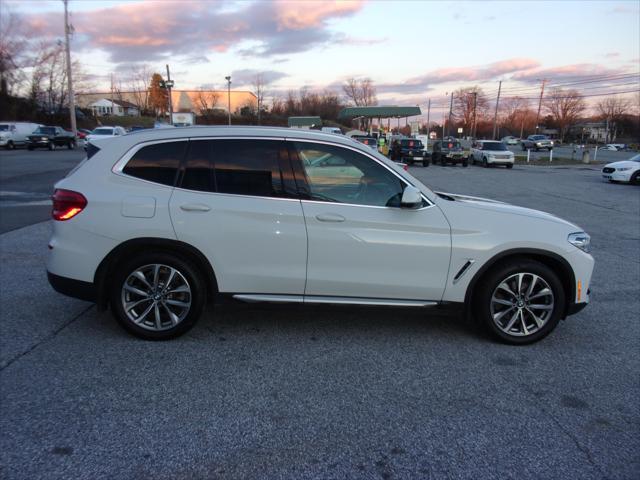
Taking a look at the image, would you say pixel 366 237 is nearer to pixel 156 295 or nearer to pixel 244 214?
pixel 244 214

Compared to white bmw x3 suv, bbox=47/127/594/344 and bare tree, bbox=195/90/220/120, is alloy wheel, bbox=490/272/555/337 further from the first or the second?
bare tree, bbox=195/90/220/120

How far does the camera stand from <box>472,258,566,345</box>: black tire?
13.5 ft

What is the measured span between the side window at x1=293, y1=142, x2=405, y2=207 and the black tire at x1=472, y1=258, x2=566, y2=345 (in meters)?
1.05

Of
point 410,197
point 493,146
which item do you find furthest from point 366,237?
point 493,146

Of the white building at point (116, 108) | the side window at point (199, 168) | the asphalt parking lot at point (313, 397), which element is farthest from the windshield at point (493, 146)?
the white building at point (116, 108)

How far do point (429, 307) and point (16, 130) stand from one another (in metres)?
42.2

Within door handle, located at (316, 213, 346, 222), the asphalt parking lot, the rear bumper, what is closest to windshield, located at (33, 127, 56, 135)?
the asphalt parking lot

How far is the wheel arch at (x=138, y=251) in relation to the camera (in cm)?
399

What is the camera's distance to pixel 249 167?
411 centimetres

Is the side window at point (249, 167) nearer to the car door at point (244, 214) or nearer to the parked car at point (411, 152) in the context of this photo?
the car door at point (244, 214)

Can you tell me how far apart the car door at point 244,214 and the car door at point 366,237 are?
0.42 feet

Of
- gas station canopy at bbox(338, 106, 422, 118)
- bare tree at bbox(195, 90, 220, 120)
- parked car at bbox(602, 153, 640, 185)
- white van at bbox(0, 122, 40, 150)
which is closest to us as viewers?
parked car at bbox(602, 153, 640, 185)

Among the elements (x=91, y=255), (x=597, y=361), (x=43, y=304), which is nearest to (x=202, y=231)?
(x=91, y=255)

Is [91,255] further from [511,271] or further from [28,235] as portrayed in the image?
[28,235]
